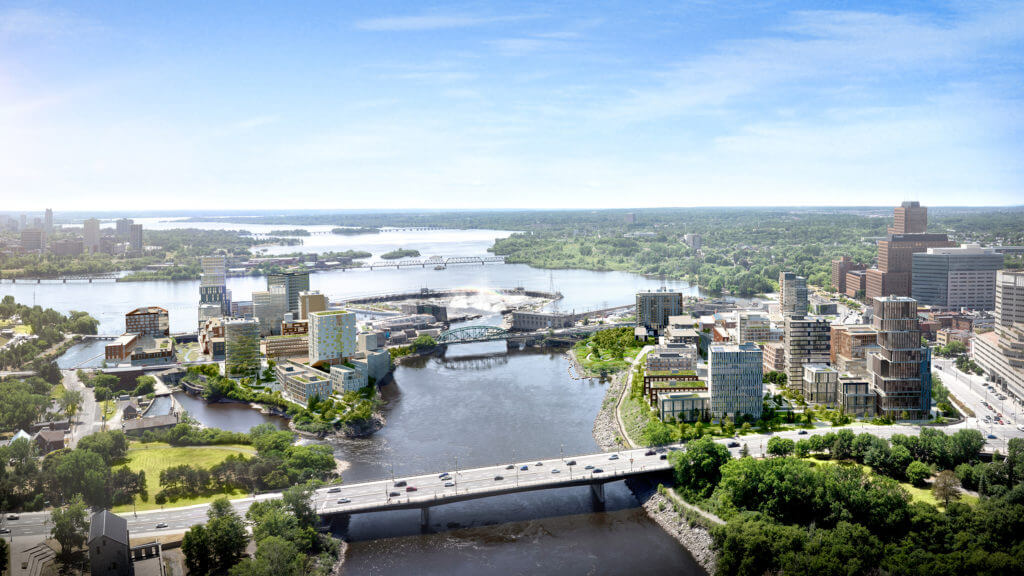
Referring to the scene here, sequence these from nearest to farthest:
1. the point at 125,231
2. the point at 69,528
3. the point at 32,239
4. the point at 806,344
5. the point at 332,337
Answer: the point at 69,528 < the point at 32,239 < the point at 806,344 < the point at 332,337 < the point at 125,231

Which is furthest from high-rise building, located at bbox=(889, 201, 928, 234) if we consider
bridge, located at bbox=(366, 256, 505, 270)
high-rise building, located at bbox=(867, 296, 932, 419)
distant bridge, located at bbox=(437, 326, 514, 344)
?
bridge, located at bbox=(366, 256, 505, 270)

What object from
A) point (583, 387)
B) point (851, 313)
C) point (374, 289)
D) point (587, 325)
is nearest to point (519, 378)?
point (583, 387)

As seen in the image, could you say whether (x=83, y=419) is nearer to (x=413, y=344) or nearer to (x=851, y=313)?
(x=413, y=344)

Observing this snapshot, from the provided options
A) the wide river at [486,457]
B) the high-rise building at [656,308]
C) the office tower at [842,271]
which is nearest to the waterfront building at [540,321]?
the wide river at [486,457]

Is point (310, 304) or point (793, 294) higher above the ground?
point (793, 294)

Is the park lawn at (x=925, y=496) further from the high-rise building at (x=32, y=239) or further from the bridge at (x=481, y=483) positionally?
the high-rise building at (x=32, y=239)

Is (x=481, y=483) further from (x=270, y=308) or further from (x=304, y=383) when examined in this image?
(x=270, y=308)

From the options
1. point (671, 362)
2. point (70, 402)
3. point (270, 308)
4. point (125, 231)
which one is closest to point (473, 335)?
point (270, 308)
